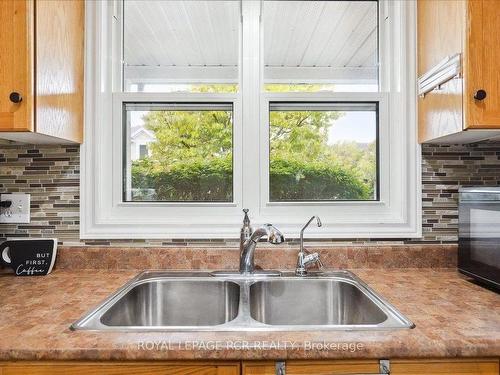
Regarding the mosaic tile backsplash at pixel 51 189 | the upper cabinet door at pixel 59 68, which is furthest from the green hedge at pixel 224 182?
the upper cabinet door at pixel 59 68

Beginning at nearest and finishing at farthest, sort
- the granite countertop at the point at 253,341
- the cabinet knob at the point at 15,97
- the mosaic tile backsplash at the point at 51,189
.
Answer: the granite countertop at the point at 253,341
the cabinet knob at the point at 15,97
the mosaic tile backsplash at the point at 51,189

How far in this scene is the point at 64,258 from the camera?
5.22ft

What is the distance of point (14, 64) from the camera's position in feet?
3.94

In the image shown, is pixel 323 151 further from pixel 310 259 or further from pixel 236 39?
pixel 236 39

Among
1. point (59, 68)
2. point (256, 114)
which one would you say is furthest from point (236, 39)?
point (59, 68)

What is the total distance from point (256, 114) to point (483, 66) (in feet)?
2.72

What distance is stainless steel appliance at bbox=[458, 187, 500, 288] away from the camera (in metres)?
1.24

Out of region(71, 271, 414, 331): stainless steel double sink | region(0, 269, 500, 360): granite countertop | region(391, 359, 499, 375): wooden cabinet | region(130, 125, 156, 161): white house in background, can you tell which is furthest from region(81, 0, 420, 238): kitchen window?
region(391, 359, 499, 375): wooden cabinet

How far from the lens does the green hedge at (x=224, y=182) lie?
172cm

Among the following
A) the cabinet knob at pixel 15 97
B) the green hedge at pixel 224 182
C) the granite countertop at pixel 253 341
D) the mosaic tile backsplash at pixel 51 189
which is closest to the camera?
the granite countertop at pixel 253 341

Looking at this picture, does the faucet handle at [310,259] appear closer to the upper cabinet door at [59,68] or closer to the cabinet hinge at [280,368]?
the cabinet hinge at [280,368]

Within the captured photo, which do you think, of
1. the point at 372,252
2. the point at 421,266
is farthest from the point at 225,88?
the point at 421,266

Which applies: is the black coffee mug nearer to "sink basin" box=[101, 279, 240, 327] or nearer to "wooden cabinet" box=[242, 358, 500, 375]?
"sink basin" box=[101, 279, 240, 327]

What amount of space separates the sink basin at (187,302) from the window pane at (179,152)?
40 centimetres
